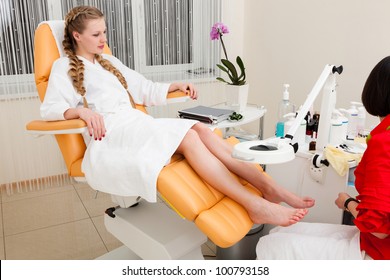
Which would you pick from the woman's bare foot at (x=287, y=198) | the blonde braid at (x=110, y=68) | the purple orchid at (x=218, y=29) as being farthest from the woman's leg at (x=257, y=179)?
the purple orchid at (x=218, y=29)

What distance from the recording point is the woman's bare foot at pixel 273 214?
1238 mm

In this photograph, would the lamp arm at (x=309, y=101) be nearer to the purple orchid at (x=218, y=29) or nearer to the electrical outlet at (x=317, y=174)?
the electrical outlet at (x=317, y=174)

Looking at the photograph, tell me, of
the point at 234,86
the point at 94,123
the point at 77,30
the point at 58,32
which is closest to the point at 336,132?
the point at 234,86

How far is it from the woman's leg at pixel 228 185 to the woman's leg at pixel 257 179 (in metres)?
0.06

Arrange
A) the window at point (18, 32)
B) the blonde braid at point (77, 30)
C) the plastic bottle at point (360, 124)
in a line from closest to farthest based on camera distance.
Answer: the blonde braid at point (77, 30)
the plastic bottle at point (360, 124)
the window at point (18, 32)

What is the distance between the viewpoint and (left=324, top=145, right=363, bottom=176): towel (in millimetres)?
1414

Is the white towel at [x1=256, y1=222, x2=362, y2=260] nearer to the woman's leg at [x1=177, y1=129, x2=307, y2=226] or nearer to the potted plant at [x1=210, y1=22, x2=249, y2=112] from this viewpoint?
the woman's leg at [x1=177, y1=129, x2=307, y2=226]

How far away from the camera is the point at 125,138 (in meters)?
1.43

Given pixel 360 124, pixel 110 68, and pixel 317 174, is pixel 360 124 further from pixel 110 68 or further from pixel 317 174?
pixel 110 68

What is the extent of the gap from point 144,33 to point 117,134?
1658 mm

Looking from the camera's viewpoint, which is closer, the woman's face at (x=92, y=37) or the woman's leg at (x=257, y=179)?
the woman's leg at (x=257, y=179)

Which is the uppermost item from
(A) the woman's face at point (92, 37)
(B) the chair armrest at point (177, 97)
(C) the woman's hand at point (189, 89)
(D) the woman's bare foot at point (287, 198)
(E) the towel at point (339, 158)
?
(A) the woman's face at point (92, 37)

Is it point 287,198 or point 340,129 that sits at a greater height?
point 340,129
